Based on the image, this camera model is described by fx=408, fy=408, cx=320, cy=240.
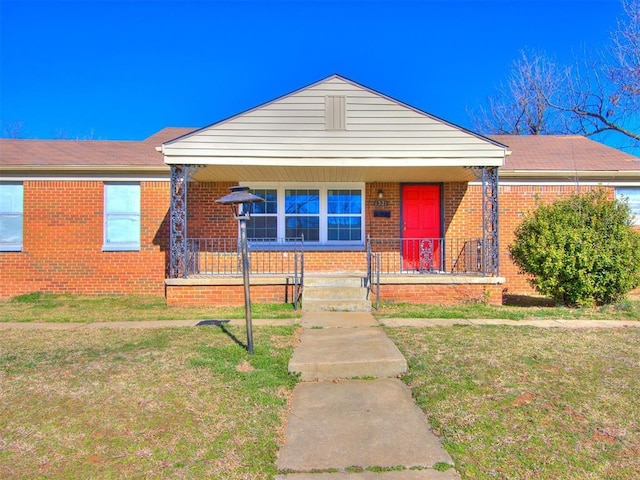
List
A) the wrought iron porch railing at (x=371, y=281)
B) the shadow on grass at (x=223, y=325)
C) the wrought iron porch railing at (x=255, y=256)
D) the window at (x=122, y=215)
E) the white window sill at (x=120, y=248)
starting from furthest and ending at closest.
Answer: the window at (x=122, y=215) < the white window sill at (x=120, y=248) < the wrought iron porch railing at (x=255, y=256) < the wrought iron porch railing at (x=371, y=281) < the shadow on grass at (x=223, y=325)

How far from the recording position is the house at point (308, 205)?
851 centimetres

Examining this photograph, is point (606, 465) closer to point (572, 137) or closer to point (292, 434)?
point (292, 434)

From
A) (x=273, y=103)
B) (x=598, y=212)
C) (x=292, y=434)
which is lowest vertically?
(x=292, y=434)

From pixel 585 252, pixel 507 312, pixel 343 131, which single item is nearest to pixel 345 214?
pixel 343 131

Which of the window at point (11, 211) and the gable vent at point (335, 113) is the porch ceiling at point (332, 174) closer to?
the gable vent at point (335, 113)

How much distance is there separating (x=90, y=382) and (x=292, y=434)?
221 cm

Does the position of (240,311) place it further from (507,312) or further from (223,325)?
(507,312)

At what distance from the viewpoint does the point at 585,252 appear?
7.71m

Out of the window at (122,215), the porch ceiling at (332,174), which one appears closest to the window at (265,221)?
the porch ceiling at (332,174)

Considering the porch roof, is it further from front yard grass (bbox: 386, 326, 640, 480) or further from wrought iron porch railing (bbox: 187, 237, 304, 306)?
front yard grass (bbox: 386, 326, 640, 480)

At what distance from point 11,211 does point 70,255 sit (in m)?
1.85

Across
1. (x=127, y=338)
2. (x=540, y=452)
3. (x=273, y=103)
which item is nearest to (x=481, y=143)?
(x=273, y=103)

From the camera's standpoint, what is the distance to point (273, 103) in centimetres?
852

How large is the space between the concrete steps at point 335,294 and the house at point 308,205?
15.6 inches
